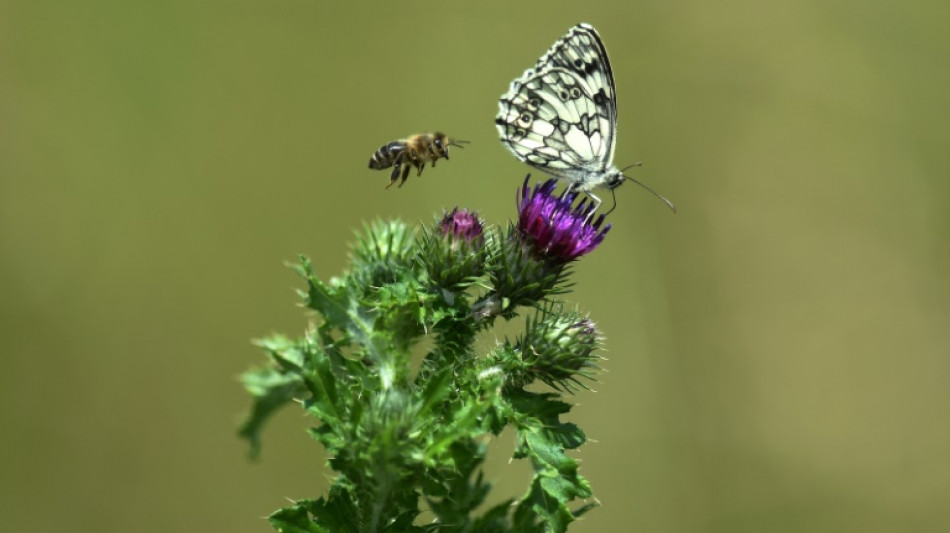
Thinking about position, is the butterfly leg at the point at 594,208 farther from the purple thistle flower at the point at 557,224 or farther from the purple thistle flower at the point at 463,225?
the purple thistle flower at the point at 463,225

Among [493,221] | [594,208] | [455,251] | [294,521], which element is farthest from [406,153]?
[493,221]

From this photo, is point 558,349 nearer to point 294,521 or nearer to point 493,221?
point 294,521

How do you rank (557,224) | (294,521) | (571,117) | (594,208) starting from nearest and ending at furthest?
(294,521) < (557,224) < (594,208) < (571,117)

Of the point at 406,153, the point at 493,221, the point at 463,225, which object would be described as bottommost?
the point at 463,225

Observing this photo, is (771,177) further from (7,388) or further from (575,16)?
(7,388)

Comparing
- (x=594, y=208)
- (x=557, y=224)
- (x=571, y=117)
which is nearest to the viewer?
(x=557, y=224)

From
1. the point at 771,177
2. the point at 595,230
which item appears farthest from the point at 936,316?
the point at 595,230
